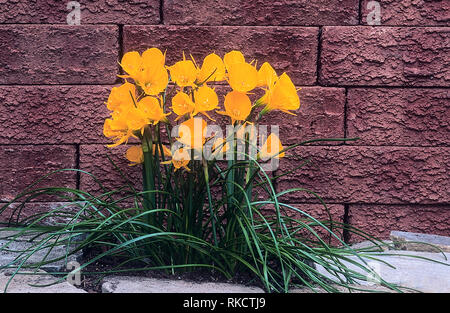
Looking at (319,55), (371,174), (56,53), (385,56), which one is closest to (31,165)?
(56,53)

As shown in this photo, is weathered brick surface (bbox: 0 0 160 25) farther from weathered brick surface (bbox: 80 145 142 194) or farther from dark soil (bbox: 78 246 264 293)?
dark soil (bbox: 78 246 264 293)

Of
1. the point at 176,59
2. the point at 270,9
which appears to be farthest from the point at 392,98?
the point at 176,59

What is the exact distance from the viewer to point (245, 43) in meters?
2.21

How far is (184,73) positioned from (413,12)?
1363 millimetres

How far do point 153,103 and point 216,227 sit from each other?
0.51m

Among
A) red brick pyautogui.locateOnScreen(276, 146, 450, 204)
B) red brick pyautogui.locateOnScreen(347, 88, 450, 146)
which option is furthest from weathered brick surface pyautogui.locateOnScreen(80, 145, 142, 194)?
red brick pyautogui.locateOnScreen(347, 88, 450, 146)

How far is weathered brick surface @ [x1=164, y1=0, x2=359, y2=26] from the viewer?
2199 millimetres

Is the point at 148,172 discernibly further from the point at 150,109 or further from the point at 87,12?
the point at 87,12

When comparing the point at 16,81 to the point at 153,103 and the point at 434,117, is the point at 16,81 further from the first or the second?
the point at 434,117

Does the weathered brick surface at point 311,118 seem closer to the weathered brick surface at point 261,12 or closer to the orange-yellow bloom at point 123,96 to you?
the weathered brick surface at point 261,12

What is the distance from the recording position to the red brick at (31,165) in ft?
7.29

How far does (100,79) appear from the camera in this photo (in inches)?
86.9

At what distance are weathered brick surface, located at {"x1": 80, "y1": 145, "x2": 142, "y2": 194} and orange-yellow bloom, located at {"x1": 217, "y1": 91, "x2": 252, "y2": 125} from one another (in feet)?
2.98

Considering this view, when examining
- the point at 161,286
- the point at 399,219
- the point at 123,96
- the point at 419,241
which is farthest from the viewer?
the point at 399,219
